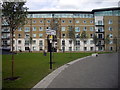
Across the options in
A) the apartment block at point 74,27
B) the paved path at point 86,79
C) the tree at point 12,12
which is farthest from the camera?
the apartment block at point 74,27

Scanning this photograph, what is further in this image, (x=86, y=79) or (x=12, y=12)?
(x=12, y=12)

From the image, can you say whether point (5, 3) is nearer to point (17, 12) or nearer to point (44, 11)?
point (17, 12)

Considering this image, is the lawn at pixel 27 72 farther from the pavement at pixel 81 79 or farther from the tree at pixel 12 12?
the tree at pixel 12 12

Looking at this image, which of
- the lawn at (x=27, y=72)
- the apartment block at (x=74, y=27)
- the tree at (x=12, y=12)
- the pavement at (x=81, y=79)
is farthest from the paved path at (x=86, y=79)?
the apartment block at (x=74, y=27)

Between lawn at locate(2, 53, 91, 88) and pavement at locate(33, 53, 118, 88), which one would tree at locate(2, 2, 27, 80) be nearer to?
lawn at locate(2, 53, 91, 88)

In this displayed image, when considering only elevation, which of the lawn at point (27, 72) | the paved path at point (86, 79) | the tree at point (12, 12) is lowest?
the lawn at point (27, 72)

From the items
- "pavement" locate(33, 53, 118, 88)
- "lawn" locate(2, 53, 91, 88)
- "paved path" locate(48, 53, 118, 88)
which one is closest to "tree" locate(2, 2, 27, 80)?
"lawn" locate(2, 53, 91, 88)

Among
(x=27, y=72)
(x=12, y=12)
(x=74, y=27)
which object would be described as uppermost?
(x=74, y=27)

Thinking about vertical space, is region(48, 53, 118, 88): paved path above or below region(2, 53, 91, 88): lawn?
above

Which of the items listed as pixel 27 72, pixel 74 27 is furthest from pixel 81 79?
pixel 74 27

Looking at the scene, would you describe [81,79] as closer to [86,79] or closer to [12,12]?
[86,79]

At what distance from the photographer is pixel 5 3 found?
8500mm

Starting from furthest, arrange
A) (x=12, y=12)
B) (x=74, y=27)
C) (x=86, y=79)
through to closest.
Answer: (x=74, y=27)
(x=12, y=12)
(x=86, y=79)

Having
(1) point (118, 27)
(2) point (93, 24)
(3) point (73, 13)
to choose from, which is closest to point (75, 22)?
(3) point (73, 13)
